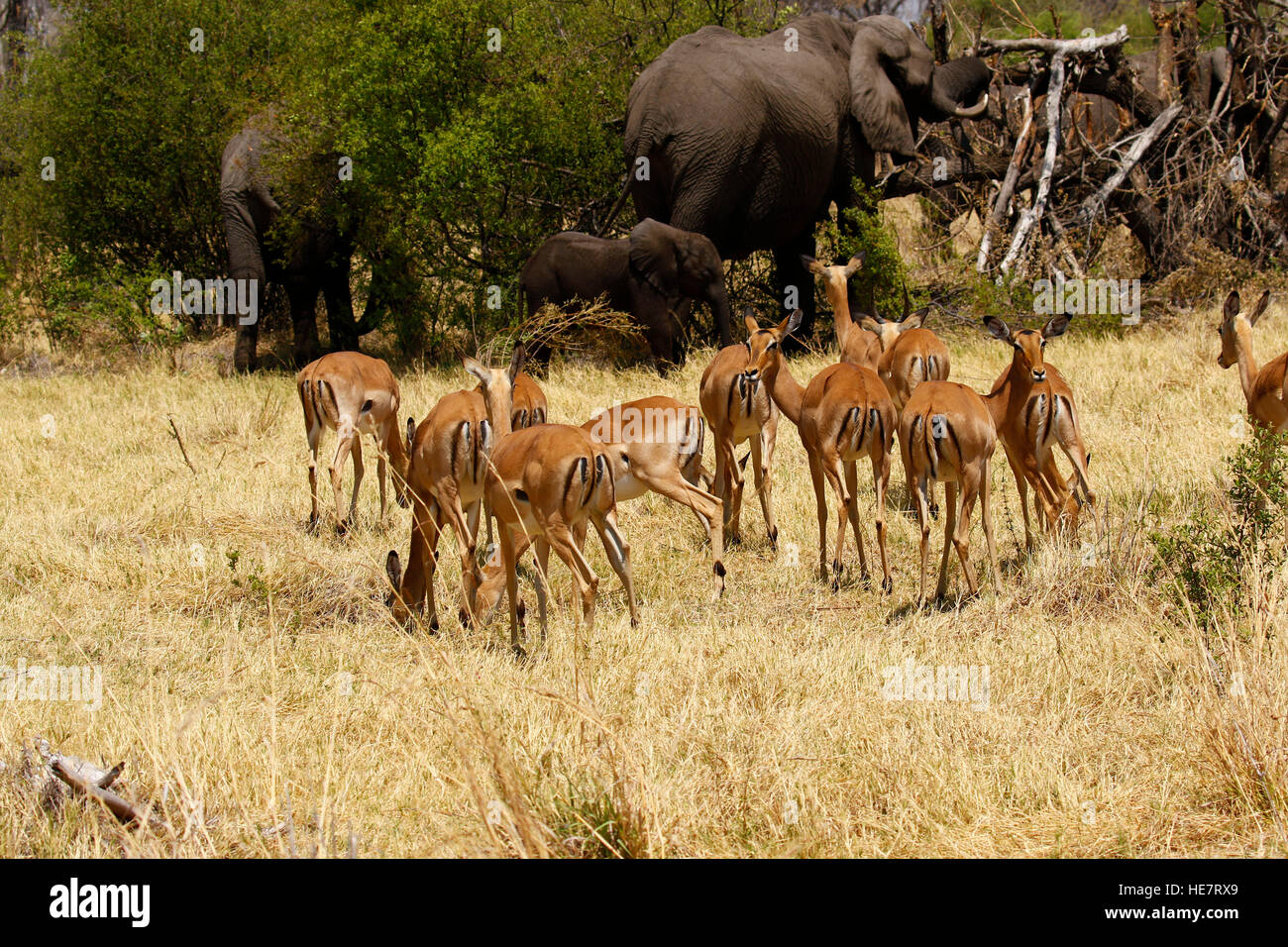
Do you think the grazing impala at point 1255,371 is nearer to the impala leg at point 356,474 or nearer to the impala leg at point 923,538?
the impala leg at point 923,538

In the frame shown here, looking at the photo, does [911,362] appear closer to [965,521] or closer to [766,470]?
[766,470]

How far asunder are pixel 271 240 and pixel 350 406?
8.58m

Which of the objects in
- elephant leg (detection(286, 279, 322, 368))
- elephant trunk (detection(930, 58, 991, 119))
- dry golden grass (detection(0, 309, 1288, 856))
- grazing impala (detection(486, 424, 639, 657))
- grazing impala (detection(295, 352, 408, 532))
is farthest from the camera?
elephant leg (detection(286, 279, 322, 368))

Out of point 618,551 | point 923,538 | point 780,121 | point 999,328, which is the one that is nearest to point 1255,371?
point 999,328

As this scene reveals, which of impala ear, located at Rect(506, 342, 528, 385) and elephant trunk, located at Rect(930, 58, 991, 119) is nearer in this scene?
impala ear, located at Rect(506, 342, 528, 385)

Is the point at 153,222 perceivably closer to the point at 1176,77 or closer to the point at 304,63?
the point at 304,63

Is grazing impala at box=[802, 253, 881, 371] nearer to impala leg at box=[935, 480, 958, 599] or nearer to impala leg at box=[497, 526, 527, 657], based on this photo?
impala leg at box=[935, 480, 958, 599]

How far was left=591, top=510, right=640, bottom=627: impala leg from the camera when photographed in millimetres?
7160

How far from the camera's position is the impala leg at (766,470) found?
893 centimetres

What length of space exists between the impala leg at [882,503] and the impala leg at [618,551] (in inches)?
63.1

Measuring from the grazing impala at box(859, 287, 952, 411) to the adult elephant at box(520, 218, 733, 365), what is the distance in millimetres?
4123

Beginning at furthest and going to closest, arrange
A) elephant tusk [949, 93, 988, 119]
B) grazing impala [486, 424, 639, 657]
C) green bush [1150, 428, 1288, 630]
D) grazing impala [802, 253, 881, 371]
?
elephant tusk [949, 93, 988, 119] < grazing impala [802, 253, 881, 371] < grazing impala [486, 424, 639, 657] < green bush [1150, 428, 1288, 630]

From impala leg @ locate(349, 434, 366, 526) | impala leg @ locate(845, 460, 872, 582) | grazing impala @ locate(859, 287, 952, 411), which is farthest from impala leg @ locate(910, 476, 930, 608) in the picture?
impala leg @ locate(349, 434, 366, 526)

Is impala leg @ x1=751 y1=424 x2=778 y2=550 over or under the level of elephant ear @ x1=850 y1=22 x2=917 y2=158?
under
